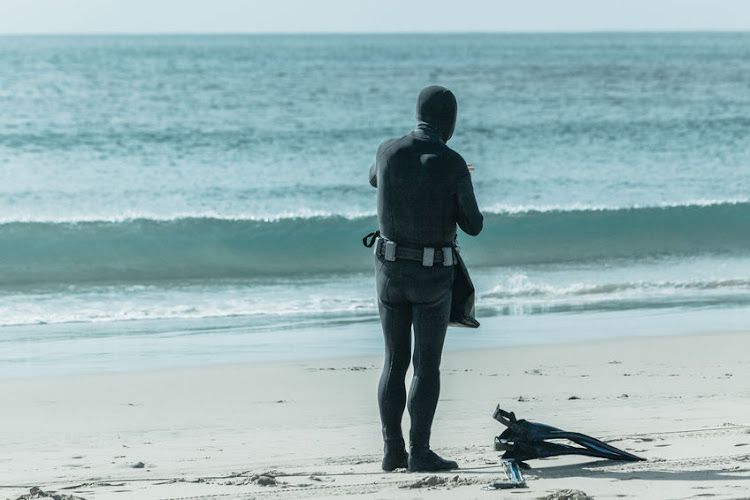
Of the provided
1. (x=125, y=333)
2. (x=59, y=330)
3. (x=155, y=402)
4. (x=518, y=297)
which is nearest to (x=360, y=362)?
(x=155, y=402)

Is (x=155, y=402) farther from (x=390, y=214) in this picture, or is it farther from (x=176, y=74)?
(x=176, y=74)

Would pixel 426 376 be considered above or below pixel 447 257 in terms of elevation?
below

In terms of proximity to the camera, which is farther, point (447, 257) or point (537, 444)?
point (537, 444)

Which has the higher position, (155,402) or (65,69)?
(65,69)

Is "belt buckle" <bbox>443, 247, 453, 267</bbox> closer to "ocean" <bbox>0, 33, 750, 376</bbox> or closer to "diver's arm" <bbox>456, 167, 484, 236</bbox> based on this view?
"diver's arm" <bbox>456, 167, 484, 236</bbox>

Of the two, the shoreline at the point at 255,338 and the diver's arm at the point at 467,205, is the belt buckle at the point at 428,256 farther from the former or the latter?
the shoreline at the point at 255,338

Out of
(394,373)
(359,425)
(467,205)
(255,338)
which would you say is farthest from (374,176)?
(255,338)

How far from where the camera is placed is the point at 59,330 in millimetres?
10078

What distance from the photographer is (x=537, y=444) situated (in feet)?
16.8

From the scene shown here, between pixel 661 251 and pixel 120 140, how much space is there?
704 inches

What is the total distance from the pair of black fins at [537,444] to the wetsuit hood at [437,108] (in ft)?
4.14

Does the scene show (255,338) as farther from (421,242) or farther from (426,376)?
(421,242)

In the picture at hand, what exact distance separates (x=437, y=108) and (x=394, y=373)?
1.15 metres

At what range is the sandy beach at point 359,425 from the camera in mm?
4762
